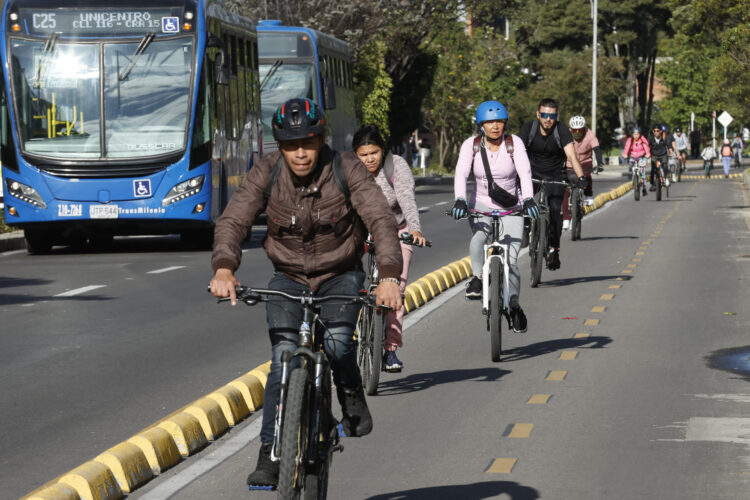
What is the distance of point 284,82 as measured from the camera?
99.8 feet

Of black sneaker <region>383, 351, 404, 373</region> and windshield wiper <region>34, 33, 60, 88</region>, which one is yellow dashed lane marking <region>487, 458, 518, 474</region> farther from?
windshield wiper <region>34, 33, 60, 88</region>

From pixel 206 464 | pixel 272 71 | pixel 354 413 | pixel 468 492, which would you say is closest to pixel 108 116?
pixel 272 71

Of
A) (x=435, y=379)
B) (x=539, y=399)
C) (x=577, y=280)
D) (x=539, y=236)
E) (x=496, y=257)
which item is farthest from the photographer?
(x=577, y=280)

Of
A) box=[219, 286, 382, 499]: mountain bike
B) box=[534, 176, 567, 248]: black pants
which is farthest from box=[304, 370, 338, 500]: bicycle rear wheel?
box=[534, 176, 567, 248]: black pants

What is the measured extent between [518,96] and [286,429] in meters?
81.1

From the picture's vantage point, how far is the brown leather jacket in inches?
225

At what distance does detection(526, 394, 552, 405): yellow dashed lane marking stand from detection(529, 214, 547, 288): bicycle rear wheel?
6879 mm

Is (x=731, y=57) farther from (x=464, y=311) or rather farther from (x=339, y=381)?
(x=339, y=381)

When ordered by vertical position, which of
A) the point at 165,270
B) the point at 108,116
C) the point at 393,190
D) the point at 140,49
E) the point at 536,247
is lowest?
the point at 165,270

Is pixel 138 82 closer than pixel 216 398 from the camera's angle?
No

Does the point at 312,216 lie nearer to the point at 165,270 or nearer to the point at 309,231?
the point at 309,231

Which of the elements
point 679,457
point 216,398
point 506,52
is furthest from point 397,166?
point 506,52

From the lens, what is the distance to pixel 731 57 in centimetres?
3466

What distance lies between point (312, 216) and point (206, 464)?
5.87 ft
